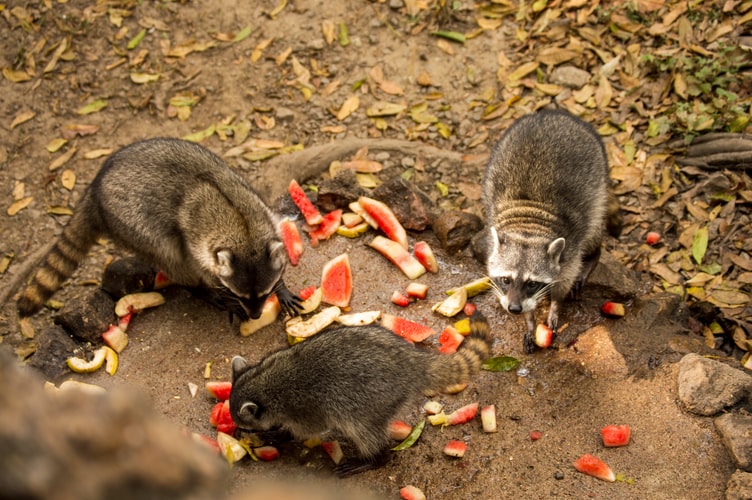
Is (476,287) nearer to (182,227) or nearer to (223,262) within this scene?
(223,262)

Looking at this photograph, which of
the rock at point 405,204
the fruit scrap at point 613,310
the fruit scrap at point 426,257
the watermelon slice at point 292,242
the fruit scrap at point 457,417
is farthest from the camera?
the rock at point 405,204

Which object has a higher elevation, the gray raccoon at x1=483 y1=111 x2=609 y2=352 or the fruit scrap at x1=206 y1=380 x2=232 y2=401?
Result: the gray raccoon at x1=483 y1=111 x2=609 y2=352

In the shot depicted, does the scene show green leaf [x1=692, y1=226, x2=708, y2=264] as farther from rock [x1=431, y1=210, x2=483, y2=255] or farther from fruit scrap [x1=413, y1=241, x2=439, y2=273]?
fruit scrap [x1=413, y1=241, x2=439, y2=273]

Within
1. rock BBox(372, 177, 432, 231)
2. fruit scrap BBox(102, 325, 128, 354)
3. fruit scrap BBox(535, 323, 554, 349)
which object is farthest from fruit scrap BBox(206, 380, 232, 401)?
fruit scrap BBox(535, 323, 554, 349)

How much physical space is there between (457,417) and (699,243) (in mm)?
3142

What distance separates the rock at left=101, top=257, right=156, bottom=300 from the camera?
640cm

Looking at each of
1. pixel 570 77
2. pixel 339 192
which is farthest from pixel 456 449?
pixel 570 77

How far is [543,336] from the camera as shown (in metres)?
5.69

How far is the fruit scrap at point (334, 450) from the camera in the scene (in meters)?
5.05

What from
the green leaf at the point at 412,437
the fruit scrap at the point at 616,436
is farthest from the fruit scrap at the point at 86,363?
the fruit scrap at the point at 616,436

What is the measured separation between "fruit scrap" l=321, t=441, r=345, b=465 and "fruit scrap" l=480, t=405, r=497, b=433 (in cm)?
103

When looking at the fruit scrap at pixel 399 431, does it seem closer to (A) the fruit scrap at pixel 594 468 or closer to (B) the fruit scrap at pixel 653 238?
(A) the fruit scrap at pixel 594 468

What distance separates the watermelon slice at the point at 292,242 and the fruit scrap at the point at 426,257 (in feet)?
3.56

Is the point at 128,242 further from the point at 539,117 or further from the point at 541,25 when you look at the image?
the point at 541,25
